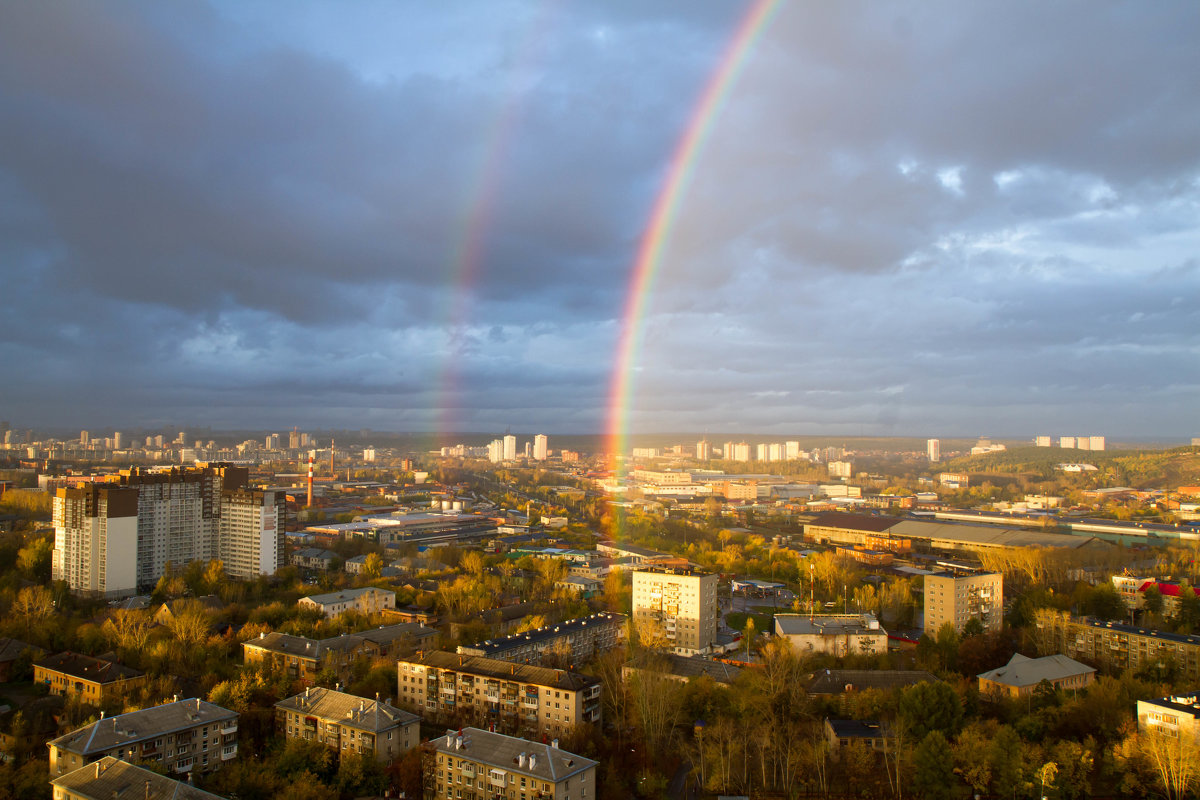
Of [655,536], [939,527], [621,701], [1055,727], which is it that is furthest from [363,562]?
[939,527]

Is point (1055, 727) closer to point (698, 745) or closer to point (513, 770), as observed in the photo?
point (698, 745)

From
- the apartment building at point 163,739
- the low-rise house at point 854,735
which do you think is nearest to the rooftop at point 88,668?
the apartment building at point 163,739

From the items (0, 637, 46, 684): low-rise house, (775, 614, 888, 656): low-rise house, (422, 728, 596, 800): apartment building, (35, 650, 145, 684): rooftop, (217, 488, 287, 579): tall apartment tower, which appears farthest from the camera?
(217, 488, 287, 579): tall apartment tower

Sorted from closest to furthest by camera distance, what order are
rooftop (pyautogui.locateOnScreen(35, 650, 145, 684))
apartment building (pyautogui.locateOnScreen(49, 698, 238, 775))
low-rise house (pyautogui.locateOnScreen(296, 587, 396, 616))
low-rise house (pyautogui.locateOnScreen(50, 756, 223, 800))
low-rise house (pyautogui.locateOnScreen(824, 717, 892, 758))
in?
low-rise house (pyautogui.locateOnScreen(50, 756, 223, 800)) → apartment building (pyautogui.locateOnScreen(49, 698, 238, 775)) → low-rise house (pyautogui.locateOnScreen(824, 717, 892, 758)) → rooftop (pyautogui.locateOnScreen(35, 650, 145, 684)) → low-rise house (pyautogui.locateOnScreen(296, 587, 396, 616))

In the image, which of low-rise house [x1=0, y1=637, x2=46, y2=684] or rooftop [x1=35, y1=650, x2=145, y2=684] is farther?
low-rise house [x1=0, y1=637, x2=46, y2=684]

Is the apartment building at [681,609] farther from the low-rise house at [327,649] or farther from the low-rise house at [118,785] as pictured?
the low-rise house at [118,785]

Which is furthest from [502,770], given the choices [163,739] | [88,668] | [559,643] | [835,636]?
[835,636]

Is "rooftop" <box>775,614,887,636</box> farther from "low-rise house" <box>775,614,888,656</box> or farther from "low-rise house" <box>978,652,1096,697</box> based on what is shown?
"low-rise house" <box>978,652,1096,697</box>

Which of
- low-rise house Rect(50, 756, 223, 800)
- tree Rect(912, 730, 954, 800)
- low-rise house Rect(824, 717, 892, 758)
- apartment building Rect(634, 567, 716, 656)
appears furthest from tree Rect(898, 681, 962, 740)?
low-rise house Rect(50, 756, 223, 800)
